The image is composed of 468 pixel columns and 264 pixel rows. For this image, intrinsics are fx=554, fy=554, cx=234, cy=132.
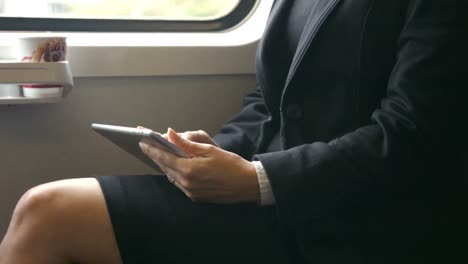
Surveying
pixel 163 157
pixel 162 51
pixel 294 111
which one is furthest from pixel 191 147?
pixel 162 51

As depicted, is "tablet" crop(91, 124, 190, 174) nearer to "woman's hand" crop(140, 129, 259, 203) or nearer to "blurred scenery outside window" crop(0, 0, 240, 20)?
"woman's hand" crop(140, 129, 259, 203)

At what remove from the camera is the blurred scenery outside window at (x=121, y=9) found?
1301mm

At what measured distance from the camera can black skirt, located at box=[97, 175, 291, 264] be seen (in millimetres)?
794

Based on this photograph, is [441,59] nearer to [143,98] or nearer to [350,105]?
[350,105]

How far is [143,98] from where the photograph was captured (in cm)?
129

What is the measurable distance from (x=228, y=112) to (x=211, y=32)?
0.22 m

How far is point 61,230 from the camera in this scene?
2.57ft

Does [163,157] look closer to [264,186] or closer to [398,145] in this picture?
[264,186]

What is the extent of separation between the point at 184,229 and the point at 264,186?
13 centimetres

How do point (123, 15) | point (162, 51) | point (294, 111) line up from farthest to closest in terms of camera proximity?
point (123, 15) → point (162, 51) → point (294, 111)

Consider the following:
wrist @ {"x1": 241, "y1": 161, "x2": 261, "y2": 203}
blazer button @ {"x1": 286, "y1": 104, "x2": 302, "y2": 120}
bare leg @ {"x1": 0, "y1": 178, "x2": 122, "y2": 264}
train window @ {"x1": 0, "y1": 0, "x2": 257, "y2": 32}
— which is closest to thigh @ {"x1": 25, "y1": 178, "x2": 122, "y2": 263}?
bare leg @ {"x1": 0, "y1": 178, "x2": 122, "y2": 264}

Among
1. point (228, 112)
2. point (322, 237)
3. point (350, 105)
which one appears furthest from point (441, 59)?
point (228, 112)

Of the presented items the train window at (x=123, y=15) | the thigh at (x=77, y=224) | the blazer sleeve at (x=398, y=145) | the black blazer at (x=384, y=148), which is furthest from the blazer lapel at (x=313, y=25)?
the train window at (x=123, y=15)

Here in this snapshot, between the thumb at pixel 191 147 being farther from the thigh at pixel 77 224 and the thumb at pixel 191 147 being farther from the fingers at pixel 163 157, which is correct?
the thigh at pixel 77 224
